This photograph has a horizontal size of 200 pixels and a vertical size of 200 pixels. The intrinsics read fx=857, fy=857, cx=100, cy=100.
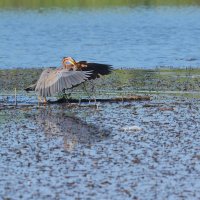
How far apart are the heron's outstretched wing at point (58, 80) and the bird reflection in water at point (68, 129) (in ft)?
1.52

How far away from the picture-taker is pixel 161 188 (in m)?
9.80

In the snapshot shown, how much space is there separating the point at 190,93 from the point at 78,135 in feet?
15.8

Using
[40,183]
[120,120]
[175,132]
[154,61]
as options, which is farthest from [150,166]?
[154,61]

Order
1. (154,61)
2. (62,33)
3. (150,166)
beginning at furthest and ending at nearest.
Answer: (62,33), (154,61), (150,166)

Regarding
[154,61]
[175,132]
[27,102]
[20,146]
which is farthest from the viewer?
[154,61]

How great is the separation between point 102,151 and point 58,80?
431cm

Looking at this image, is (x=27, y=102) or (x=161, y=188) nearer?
(x=161, y=188)

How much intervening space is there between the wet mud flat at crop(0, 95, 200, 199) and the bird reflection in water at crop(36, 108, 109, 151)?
0.6 inches

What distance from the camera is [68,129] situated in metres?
13.8

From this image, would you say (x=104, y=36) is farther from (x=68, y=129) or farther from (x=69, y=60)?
(x=68, y=129)

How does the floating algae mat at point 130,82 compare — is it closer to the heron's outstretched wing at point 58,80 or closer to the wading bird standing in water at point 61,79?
the wading bird standing in water at point 61,79

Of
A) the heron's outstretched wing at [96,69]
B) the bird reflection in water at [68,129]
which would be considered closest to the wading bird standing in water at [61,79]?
the heron's outstretched wing at [96,69]

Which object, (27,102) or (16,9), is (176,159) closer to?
(27,102)

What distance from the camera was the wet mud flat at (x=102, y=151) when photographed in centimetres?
981
